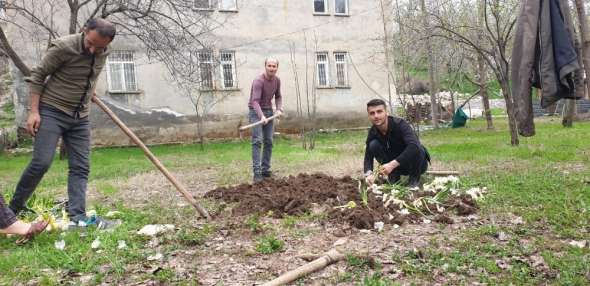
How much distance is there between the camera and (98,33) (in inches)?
157

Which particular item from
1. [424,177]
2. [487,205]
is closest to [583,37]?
[487,205]

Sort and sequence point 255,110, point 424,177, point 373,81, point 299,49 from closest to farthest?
point 424,177 < point 255,110 < point 299,49 < point 373,81

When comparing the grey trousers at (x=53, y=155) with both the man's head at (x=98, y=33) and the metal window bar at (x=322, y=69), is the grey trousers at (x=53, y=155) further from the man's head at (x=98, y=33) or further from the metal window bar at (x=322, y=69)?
the metal window bar at (x=322, y=69)

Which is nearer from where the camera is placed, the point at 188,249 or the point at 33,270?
the point at 33,270

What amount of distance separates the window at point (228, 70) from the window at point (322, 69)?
11.2 feet

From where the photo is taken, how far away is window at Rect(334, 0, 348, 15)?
19453 millimetres

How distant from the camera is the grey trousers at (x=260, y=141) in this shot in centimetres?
682

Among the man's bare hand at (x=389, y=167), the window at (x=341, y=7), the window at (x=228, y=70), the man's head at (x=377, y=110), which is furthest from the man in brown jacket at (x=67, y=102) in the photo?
the window at (x=341, y=7)

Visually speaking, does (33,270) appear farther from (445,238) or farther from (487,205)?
(487,205)

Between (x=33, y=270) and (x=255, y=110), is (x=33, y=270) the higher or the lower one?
the lower one

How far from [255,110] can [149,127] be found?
10339 millimetres

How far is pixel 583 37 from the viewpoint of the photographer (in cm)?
441

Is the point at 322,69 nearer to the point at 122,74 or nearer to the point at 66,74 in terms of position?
the point at 122,74

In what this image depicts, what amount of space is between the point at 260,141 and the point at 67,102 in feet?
9.81
